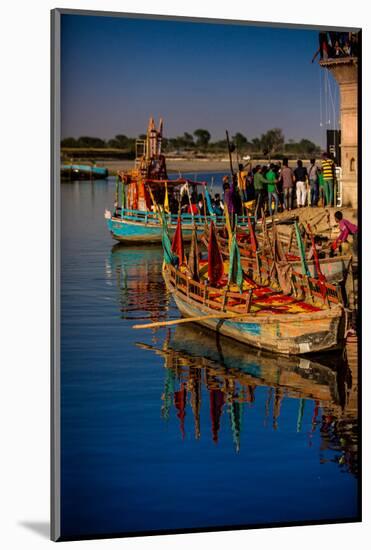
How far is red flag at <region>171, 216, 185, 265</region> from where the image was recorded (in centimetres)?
1313

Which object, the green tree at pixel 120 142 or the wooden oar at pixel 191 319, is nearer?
the green tree at pixel 120 142

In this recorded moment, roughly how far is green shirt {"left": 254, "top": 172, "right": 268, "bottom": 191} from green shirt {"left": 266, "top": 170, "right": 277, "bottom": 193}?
0.14 ft

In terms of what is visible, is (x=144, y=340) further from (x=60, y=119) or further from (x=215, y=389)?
(x=60, y=119)

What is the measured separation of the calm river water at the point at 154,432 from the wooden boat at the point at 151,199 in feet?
Answer: 0.84

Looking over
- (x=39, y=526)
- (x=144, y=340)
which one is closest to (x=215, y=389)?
(x=144, y=340)

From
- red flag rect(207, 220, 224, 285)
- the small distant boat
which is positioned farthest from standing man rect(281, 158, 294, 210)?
the small distant boat

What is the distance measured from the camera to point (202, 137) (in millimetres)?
11789

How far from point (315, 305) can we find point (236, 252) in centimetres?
117

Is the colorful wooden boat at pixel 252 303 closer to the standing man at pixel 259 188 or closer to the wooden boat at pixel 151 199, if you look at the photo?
the wooden boat at pixel 151 199

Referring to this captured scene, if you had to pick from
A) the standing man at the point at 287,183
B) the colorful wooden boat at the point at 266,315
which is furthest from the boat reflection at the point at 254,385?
the standing man at the point at 287,183

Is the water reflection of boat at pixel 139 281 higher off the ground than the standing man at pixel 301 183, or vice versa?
the standing man at pixel 301 183

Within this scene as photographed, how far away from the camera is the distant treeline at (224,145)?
11.7m

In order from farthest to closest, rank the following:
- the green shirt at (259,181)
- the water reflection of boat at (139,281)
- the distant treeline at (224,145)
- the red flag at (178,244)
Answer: the red flag at (178,244) < the green shirt at (259,181) < the water reflection of boat at (139,281) < the distant treeline at (224,145)

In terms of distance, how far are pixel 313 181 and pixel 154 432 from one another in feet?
9.51
